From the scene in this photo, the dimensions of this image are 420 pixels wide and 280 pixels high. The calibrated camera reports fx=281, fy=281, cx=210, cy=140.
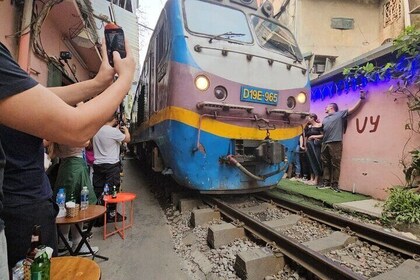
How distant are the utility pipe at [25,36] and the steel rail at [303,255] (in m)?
3.70

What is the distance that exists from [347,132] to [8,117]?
639cm

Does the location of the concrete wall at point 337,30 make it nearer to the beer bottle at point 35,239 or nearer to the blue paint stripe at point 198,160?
the blue paint stripe at point 198,160

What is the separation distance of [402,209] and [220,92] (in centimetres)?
286

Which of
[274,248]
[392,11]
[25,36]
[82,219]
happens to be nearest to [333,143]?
[274,248]

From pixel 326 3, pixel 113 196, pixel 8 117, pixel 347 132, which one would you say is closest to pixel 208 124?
pixel 113 196

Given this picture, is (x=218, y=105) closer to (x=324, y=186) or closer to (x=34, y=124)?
(x=34, y=124)

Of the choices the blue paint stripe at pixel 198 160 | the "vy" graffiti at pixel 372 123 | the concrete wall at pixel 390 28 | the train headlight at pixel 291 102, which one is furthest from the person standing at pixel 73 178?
the concrete wall at pixel 390 28

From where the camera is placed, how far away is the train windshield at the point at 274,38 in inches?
181

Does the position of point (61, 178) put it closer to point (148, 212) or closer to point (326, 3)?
point (148, 212)

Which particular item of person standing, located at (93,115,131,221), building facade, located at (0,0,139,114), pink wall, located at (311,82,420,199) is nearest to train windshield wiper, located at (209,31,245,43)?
building facade, located at (0,0,139,114)

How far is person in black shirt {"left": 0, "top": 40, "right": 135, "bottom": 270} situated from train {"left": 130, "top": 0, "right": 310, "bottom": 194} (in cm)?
235

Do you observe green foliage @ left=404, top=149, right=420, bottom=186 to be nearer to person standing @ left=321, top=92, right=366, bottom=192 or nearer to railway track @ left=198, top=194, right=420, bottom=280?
person standing @ left=321, top=92, right=366, bottom=192

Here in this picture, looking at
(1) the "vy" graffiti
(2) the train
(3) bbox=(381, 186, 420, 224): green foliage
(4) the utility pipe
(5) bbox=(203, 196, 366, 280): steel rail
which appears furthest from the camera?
(1) the "vy" graffiti

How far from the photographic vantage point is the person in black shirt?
850mm
